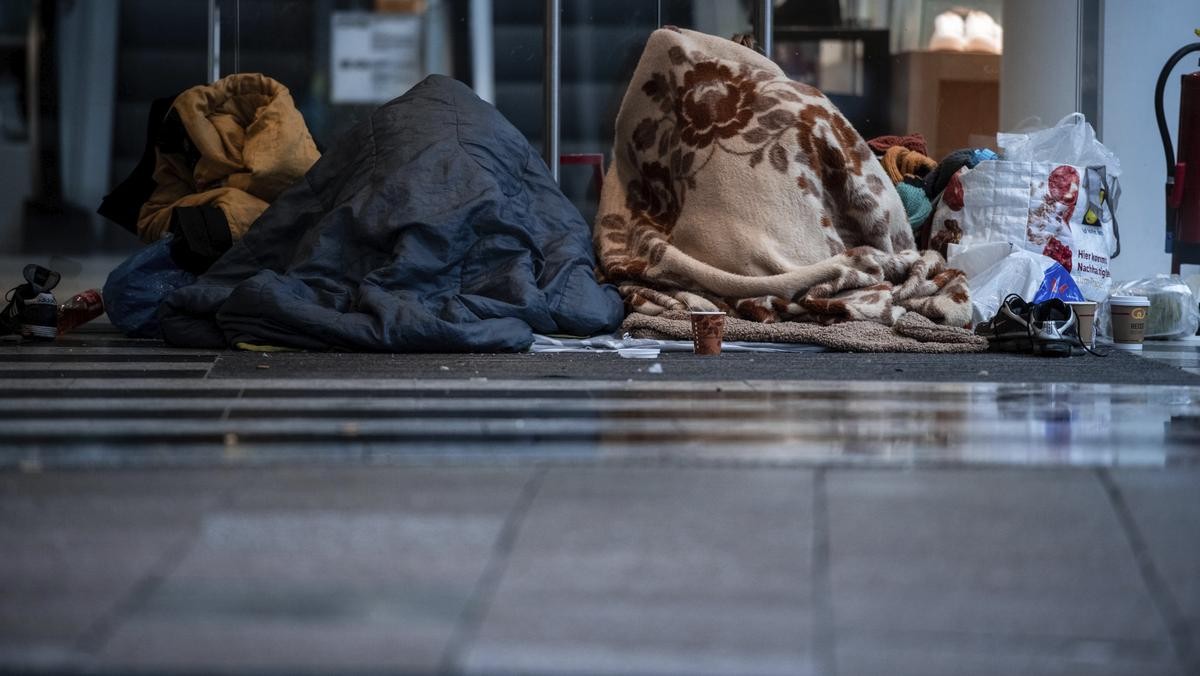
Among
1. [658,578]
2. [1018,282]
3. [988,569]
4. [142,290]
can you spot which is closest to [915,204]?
[1018,282]

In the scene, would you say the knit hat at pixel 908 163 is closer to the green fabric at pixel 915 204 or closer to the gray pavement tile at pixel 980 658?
the green fabric at pixel 915 204

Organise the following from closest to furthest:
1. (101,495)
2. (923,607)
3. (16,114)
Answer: (923,607) < (101,495) < (16,114)

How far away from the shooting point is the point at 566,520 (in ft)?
5.42

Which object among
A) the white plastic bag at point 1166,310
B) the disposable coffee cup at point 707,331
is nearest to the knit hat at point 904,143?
the white plastic bag at point 1166,310

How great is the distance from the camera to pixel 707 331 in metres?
3.62

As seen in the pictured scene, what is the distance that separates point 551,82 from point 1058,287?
2314mm

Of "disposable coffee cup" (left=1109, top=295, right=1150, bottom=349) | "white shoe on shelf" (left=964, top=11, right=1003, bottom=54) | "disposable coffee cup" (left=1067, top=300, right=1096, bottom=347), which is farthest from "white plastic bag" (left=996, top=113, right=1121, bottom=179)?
"white shoe on shelf" (left=964, top=11, right=1003, bottom=54)

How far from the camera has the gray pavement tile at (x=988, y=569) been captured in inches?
51.8

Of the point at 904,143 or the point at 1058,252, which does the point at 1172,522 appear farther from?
the point at 904,143

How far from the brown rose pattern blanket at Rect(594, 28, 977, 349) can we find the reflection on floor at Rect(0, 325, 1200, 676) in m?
1.49

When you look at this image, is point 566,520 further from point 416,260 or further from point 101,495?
point 416,260

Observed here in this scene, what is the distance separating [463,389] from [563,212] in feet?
5.50

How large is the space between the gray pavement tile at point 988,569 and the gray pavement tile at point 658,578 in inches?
2.4

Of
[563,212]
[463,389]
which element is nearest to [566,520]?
[463,389]
